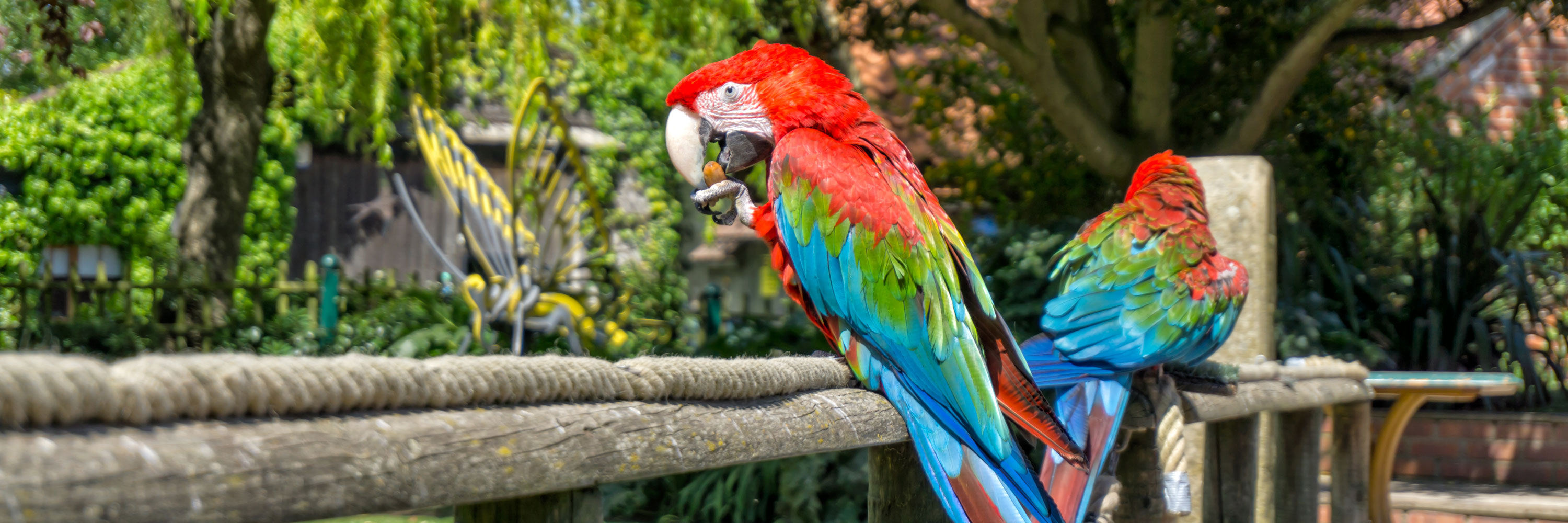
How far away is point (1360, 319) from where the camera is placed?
5039 millimetres

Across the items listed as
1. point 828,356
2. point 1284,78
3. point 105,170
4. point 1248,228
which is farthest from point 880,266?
point 105,170

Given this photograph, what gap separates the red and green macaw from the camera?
1.30 meters

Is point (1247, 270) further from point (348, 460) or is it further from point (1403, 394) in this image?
point (348, 460)

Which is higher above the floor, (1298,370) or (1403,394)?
(1298,370)

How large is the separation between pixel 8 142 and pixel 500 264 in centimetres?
498

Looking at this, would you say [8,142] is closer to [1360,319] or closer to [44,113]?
[44,113]

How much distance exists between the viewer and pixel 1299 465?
2963mm

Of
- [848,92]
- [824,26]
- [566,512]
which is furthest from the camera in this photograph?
[824,26]

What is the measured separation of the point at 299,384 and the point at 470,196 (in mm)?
4832

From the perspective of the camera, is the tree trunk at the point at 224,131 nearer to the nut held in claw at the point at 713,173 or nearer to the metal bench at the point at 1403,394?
the nut held in claw at the point at 713,173

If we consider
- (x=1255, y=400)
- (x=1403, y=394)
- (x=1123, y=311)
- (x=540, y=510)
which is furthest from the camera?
(x=1403, y=394)

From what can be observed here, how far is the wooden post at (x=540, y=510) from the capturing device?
87 cm

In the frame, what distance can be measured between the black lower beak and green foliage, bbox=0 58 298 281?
6918mm

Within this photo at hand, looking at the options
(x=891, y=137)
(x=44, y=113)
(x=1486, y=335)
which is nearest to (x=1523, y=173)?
(x=1486, y=335)
